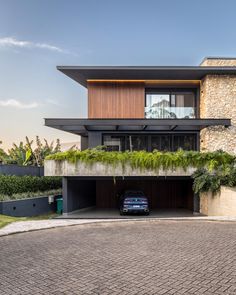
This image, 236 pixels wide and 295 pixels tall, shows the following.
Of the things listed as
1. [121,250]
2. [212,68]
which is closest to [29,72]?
[212,68]

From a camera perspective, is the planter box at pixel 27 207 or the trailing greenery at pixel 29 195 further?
the trailing greenery at pixel 29 195

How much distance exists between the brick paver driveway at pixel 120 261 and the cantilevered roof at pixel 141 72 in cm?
1260

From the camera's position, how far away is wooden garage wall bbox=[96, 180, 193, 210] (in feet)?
73.2

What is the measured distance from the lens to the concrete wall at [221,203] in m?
14.3

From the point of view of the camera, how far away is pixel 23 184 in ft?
60.4

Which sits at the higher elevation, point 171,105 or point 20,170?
point 171,105

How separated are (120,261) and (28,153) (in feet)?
67.9

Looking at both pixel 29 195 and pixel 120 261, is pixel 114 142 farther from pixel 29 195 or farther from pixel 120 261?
pixel 120 261

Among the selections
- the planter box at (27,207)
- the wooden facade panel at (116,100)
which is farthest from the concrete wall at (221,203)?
the planter box at (27,207)

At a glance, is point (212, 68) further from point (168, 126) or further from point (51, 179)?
point (51, 179)

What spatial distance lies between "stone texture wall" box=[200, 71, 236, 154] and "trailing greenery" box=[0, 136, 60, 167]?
16026mm

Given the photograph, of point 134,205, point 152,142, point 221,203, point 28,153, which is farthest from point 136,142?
point 28,153

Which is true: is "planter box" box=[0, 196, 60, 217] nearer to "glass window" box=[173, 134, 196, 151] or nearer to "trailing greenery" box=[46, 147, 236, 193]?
"trailing greenery" box=[46, 147, 236, 193]

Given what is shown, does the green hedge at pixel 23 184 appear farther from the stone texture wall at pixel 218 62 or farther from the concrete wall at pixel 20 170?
the stone texture wall at pixel 218 62
